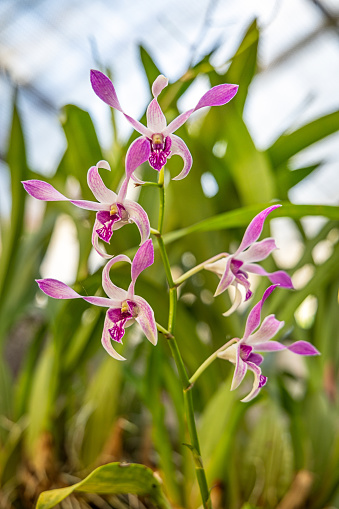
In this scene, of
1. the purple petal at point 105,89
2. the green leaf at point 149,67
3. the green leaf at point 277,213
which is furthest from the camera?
the green leaf at point 149,67

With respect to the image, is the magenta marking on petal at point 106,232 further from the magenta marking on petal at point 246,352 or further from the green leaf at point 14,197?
the green leaf at point 14,197

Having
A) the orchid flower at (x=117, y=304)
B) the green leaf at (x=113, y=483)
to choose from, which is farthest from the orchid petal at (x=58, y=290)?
the green leaf at (x=113, y=483)

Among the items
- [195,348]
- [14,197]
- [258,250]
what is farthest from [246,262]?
[14,197]

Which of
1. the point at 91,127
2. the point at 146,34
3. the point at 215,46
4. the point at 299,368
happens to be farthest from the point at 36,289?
the point at 146,34

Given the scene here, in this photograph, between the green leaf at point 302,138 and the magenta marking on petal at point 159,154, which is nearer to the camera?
the magenta marking on petal at point 159,154

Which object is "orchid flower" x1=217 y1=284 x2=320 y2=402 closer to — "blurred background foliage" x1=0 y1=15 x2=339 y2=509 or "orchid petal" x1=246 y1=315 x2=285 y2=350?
"orchid petal" x1=246 y1=315 x2=285 y2=350

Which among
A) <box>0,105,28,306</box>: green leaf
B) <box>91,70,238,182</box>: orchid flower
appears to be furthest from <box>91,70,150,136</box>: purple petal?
<box>0,105,28,306</box>: green leaf

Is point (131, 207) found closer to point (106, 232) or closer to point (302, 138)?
point (106, 232)
